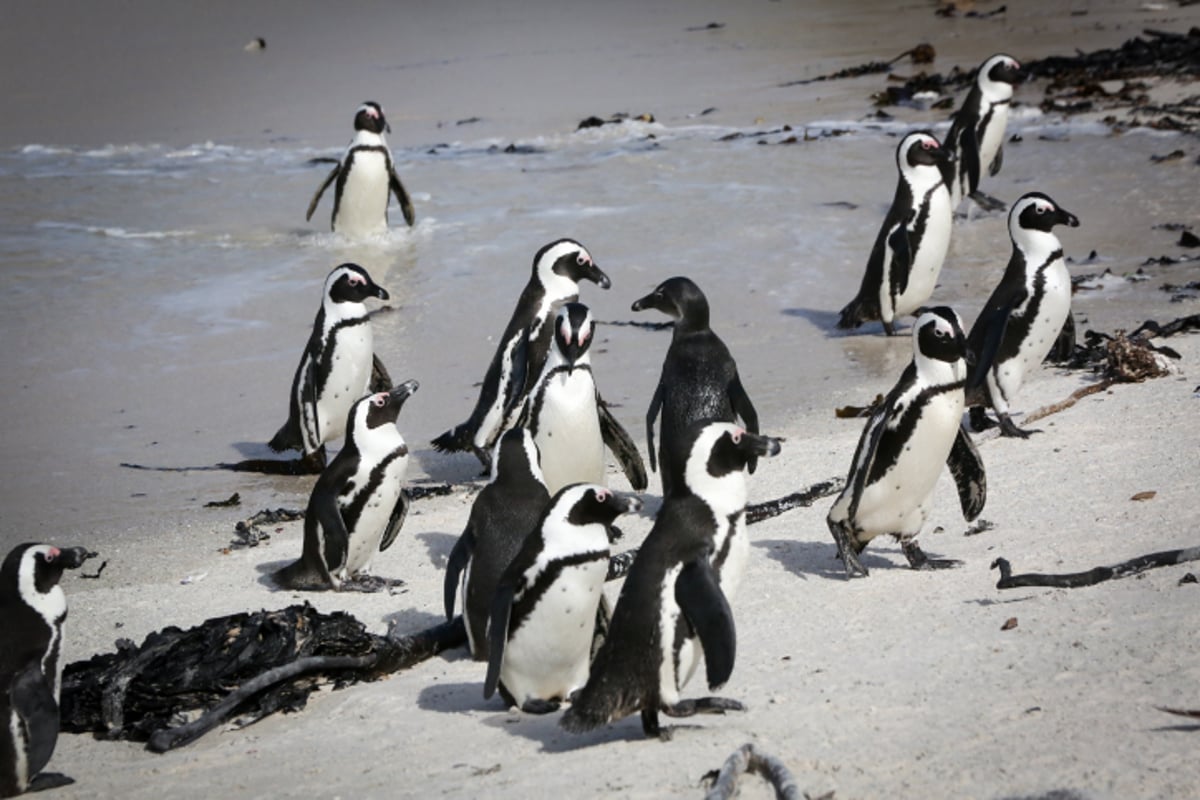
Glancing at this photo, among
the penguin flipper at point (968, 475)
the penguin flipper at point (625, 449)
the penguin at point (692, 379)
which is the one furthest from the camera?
the penguin flipper at point (625, 449)

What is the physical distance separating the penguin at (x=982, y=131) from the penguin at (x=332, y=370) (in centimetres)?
474

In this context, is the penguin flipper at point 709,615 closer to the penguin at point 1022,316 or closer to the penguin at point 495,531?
the penguin at point 495,531

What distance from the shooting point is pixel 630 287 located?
9203 mm

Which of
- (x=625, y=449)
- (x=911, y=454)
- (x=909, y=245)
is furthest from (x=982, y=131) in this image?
(x=911, y=454)

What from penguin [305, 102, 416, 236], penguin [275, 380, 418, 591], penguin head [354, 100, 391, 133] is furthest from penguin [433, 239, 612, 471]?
penguin head [354, 100, 391, 133]

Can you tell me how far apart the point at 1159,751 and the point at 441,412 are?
15.9ft

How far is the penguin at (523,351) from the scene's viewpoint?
634 centimetres

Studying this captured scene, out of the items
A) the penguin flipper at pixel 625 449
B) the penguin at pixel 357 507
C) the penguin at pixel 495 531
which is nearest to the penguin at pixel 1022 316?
the penguin flipper at pixel 625 449

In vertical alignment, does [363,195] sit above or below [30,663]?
above

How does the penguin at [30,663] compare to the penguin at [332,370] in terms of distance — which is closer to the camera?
the penguin at [30,663]

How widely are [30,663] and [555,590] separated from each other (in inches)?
53.1

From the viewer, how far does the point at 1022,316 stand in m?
6.23

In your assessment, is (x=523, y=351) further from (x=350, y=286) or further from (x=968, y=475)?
(x=968, y=475)

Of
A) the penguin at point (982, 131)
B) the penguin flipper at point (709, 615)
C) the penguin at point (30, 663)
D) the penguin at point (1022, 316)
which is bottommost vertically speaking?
the penguin at point (30, 663)
